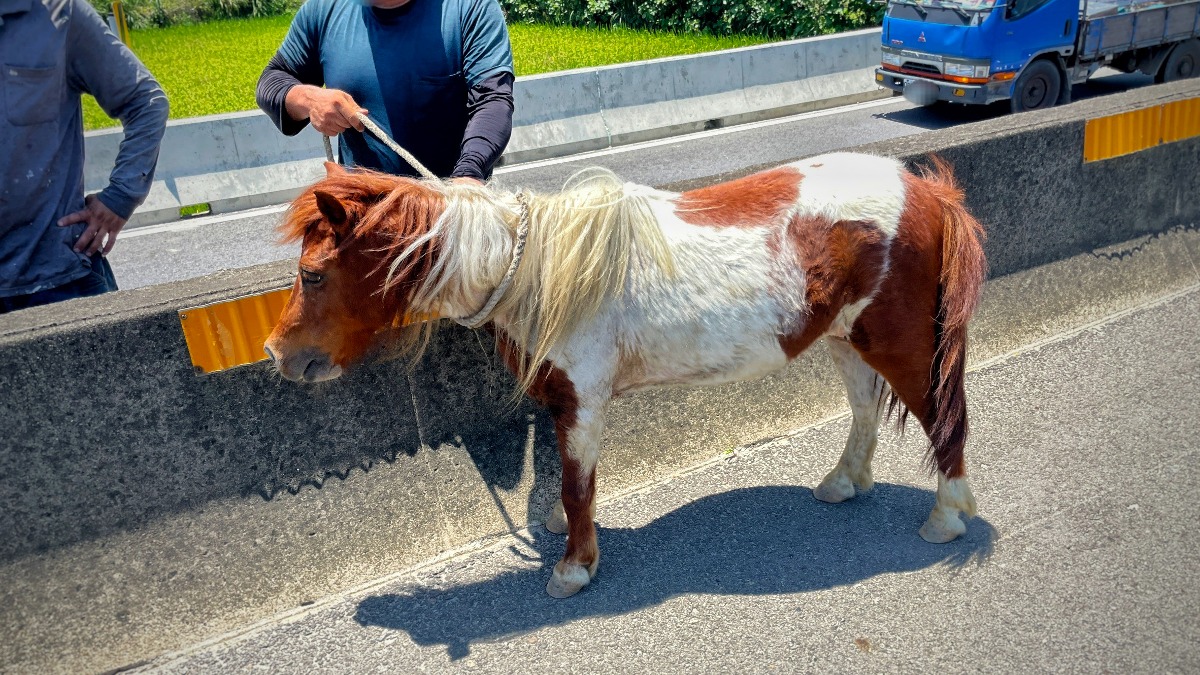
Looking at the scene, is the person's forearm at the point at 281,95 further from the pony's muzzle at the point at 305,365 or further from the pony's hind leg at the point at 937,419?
the pony's hind leg at the point at 937,419

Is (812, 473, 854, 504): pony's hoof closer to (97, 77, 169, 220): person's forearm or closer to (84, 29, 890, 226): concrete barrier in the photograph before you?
(97, 77, 169, 220): person's forearm

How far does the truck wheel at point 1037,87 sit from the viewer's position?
1209 cm

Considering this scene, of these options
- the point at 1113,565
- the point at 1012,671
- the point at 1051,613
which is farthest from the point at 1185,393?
the point at 1012,671

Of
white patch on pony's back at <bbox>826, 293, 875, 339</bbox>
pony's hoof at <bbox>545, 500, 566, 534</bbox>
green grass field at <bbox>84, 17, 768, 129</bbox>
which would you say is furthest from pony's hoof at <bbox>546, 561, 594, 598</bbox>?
green grass field at <bbox>84, 17, 768, 129</bbox>

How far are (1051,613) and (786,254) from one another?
1527 millimetres

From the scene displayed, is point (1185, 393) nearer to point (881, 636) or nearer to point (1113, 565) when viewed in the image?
point (1113, 565)

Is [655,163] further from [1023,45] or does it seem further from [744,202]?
[744,202]

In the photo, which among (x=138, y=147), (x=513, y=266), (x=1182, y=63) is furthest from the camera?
(x=1182, y=63)

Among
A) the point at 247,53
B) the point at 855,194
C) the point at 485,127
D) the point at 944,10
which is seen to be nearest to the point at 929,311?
the point at 855,194

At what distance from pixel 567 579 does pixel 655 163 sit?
8.11m

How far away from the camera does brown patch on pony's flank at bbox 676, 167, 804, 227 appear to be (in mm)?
3250

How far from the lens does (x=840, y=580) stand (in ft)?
11.2

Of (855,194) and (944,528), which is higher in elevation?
(855,194)

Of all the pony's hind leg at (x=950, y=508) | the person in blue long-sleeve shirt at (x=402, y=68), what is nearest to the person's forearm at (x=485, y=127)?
the person in blue long-sleeve shirt at (x=402, y=68)
